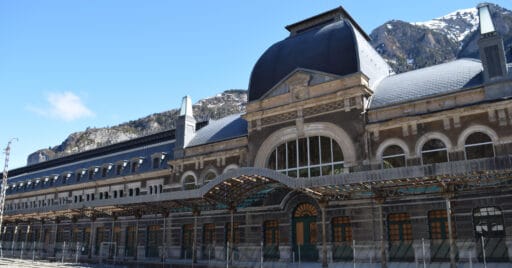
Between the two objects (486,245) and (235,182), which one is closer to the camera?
(486,245)

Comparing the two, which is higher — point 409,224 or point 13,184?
point 13,184

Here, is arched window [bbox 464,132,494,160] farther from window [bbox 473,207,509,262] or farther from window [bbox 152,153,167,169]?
window [bbox 152,153,167,169]

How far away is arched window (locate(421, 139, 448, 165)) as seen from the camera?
80.2 feet

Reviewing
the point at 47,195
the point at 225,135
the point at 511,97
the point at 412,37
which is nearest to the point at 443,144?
the point at 511,97

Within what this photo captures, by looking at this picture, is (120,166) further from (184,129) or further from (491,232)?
(491,232)

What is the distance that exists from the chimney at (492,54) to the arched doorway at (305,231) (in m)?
13.4

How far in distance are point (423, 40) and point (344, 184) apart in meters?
160

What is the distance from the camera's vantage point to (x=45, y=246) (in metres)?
49.8

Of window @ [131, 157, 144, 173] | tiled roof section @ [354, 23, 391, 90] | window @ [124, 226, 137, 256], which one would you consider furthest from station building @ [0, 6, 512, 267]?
window @ [131, 157, 144, 173]

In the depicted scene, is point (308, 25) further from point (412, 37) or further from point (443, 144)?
point (412, 37)

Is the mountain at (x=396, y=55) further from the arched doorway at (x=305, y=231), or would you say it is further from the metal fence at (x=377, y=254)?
the metal fence at (x=377, y=254)

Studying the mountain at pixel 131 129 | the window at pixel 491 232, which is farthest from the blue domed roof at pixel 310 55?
the mountain at pixel 131 129

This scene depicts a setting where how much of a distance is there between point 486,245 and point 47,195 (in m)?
51.1

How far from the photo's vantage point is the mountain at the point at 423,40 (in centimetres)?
14450
